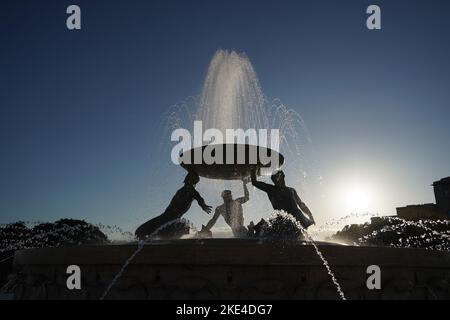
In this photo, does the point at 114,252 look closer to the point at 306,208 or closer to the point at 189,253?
the point at 189,253

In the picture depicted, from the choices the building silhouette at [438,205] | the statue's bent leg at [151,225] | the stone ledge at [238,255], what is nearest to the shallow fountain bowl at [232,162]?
the statue's bent leg at [151,225]

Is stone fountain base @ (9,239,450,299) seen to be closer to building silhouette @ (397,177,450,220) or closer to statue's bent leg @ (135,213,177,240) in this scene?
statue's bent leg @ (135,213,177,240)

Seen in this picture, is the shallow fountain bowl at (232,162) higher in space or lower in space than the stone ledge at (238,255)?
higher

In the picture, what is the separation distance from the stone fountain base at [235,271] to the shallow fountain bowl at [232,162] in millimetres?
5574

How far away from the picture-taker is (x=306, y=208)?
35.0 ft

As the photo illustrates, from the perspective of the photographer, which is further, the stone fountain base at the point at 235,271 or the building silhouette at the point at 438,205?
the building silhouette at the point at 438,205

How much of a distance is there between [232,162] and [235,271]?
6199 mm

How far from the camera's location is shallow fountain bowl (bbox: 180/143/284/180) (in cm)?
1146

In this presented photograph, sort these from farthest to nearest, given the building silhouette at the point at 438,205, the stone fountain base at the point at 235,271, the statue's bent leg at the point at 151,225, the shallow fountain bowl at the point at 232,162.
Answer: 1. the building silhouette at the point at 438,205
2. the shallow fountain bowl at the point at 232,162
3. the statue's bent leg at the point at 151,225
4. the stone fountain base at the point at 235,271

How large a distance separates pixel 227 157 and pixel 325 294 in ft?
20.7

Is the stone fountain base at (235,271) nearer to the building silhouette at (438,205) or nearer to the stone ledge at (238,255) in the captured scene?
the stone ledge at (238,255)

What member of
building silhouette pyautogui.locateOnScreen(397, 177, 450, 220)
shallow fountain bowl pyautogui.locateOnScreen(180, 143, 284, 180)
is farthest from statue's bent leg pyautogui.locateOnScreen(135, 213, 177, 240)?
building silhouette pyautogui.locateOnScreen(397, 177, 450, 220)

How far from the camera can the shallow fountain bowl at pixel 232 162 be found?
451 inches

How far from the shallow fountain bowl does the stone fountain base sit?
557 cm
